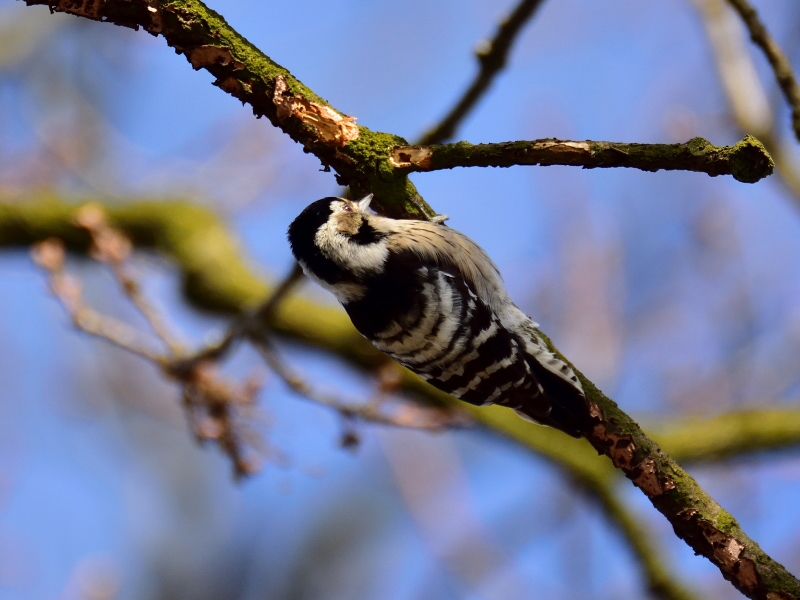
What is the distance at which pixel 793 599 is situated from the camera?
285 cm

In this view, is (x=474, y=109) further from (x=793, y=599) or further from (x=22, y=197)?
(x=22, y=197)

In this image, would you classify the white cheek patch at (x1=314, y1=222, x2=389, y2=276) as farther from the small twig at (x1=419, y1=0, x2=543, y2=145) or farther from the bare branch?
the bare branch

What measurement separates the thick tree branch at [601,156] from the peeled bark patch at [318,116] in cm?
20

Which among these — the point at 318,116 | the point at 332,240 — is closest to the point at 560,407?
the point at 332,240

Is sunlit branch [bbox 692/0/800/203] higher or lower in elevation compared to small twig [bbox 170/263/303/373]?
higher

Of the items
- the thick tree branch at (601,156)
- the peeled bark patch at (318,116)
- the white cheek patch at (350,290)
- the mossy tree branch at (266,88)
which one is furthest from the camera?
the white cheek patch at (350,290)

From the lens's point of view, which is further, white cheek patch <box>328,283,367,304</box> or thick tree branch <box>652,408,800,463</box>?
thick tree branch <box>652,408,800,463</box>

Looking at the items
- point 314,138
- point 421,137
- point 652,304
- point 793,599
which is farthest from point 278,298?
point 652,304

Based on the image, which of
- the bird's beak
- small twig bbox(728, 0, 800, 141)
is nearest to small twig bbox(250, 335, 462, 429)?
the bird's beak

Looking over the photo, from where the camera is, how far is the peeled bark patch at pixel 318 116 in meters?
2.88

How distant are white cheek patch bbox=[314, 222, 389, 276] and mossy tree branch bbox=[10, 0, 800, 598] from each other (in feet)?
2.02

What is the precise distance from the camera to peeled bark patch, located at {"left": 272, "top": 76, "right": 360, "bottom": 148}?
2.88 m

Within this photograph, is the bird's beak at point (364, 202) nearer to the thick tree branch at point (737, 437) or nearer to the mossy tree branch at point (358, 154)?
the mossy tree branch at point (358, 154)

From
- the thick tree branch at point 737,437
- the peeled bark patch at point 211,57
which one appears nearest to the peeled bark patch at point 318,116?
the peeled bark patch at point 211,57
